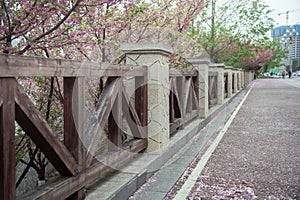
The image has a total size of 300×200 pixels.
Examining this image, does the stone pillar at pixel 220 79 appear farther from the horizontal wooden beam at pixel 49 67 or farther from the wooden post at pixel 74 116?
the wooden post at pixel 74 116

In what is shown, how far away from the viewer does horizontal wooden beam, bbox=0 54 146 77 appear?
224 cm

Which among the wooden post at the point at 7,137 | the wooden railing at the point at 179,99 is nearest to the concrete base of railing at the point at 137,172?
the wooden railing at the point at 179,99

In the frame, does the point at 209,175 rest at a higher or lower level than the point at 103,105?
lower

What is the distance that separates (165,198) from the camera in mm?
3953

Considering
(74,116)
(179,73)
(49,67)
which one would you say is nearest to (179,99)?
(179,73)

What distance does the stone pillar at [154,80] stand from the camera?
497 cm

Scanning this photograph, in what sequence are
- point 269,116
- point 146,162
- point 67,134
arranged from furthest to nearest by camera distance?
1. point 269,116
2. point 146,162
3. point 67,134

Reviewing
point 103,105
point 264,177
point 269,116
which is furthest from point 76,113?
point 269,116

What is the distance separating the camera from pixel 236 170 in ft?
16.5

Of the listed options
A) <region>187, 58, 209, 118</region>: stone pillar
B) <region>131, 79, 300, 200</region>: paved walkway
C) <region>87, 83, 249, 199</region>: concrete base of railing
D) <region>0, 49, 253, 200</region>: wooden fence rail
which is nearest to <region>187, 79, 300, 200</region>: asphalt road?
<region>131, 79, 300, 200</region>: paved walkway

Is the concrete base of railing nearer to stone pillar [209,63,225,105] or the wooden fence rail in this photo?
the wooden fence rail

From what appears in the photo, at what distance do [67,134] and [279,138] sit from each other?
535 centimetres

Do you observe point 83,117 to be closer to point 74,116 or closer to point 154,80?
point 74,116

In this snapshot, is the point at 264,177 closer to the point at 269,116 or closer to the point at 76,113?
the point at 76,113
